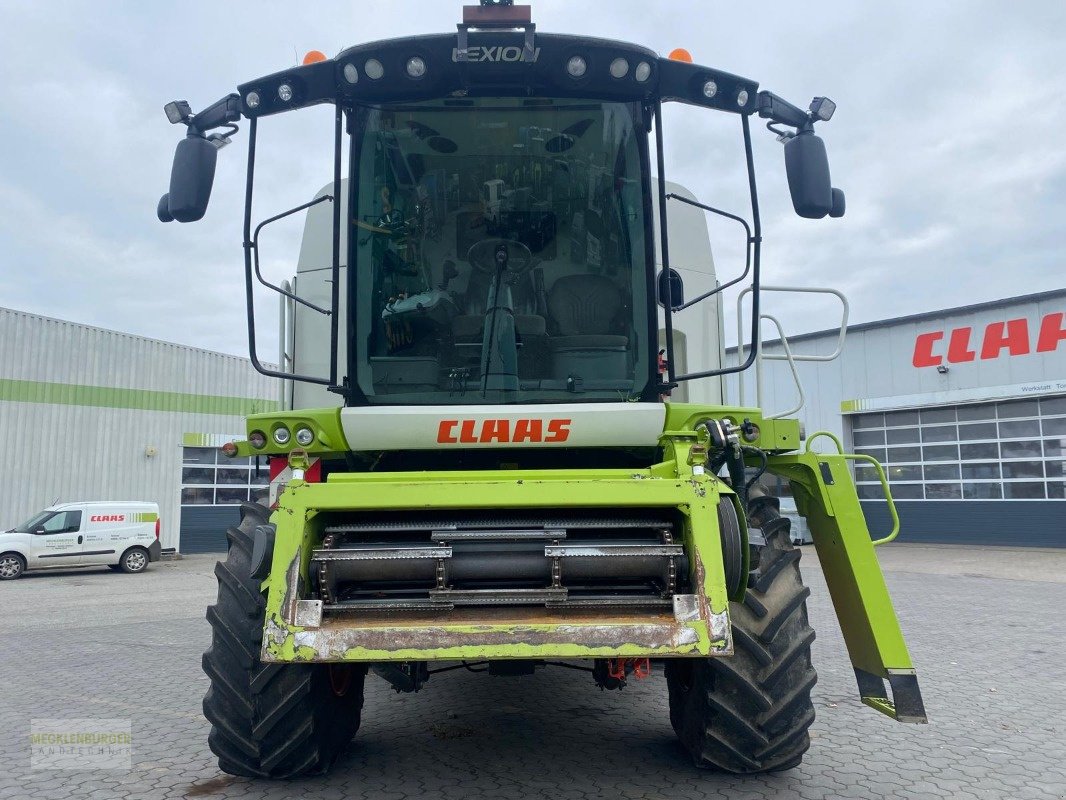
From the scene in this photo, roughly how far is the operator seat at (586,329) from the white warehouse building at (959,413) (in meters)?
16.4

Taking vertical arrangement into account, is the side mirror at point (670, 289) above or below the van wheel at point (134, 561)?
above

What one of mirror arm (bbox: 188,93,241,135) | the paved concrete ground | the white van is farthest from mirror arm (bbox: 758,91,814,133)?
the white van

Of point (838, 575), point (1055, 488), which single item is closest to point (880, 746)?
point (838, 575)

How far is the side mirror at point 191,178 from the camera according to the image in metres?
4.30

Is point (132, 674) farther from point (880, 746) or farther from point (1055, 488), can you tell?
point (1055, 488)

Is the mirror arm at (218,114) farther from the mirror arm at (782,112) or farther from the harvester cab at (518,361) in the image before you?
the mirror arm at (782,112)

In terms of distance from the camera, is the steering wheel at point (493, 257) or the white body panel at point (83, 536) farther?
the white body panel at point (83, 536)

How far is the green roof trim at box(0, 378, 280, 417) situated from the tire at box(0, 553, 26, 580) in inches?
190

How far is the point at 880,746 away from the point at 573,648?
8.89ft

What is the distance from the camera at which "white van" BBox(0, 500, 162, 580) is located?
18.4m

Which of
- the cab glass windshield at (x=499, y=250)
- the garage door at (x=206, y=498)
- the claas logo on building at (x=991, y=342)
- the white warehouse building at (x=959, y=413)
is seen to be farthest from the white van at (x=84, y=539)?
the claas logo on building at (x=991, y=342)

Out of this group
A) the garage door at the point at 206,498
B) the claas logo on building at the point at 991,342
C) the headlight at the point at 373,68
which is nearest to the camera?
the headlight at the point at 373,68

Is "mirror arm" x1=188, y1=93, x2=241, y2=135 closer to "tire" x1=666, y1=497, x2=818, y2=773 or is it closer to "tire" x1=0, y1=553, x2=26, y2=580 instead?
"tire" x1=666, y1=497, x2=818, y2=773

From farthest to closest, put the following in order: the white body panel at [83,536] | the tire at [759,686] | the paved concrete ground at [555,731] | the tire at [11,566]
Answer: the white body panel at [83,536] < the tire at [11,566] < the paved concrete ground at [555,731] < the tire at [759,686]
